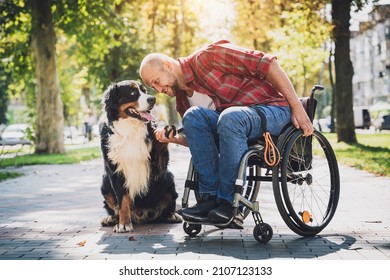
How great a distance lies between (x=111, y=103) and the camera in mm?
5215

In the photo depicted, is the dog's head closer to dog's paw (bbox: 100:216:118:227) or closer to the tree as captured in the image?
dog's paw (bbox: 100:216:118:227)

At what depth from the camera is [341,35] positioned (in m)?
19.0

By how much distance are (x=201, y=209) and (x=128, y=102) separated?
1252 millimetres

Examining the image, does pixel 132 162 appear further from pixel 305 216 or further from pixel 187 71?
pixel 305 216

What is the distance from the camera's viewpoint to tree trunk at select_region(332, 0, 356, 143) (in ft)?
61.7

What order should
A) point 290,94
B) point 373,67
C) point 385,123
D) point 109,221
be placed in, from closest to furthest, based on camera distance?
point 290,94 < point 109,221 < point 385,123 < point 373,67

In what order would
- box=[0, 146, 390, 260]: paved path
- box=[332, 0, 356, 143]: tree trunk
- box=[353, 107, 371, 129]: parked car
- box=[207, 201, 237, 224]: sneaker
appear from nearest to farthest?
box=[0, 146, 390, 260]: paved path → box=[207, 201, 237, 224]: sneaker → box=[332, 0, 356, 143]: tree trunk → box=[353, 107, 371, 129]: parked car

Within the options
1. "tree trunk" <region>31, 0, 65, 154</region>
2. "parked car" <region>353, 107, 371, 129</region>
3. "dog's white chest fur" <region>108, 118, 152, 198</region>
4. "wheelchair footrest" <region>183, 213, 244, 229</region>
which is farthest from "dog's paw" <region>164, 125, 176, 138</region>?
"parked car" <region>353, 107, 371, 129</region>

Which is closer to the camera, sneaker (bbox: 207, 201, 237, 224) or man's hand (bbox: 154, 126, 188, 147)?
sneaker (bbox: 207, 201, 237, 224)

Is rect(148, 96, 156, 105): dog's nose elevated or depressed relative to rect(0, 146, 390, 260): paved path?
elevated

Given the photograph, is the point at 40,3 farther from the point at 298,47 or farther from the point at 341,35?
the point at 298,47

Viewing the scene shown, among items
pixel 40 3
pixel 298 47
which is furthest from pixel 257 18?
pixel 40 3

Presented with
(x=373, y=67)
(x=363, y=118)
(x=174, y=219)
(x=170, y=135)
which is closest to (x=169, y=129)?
(x=170, y=135)
